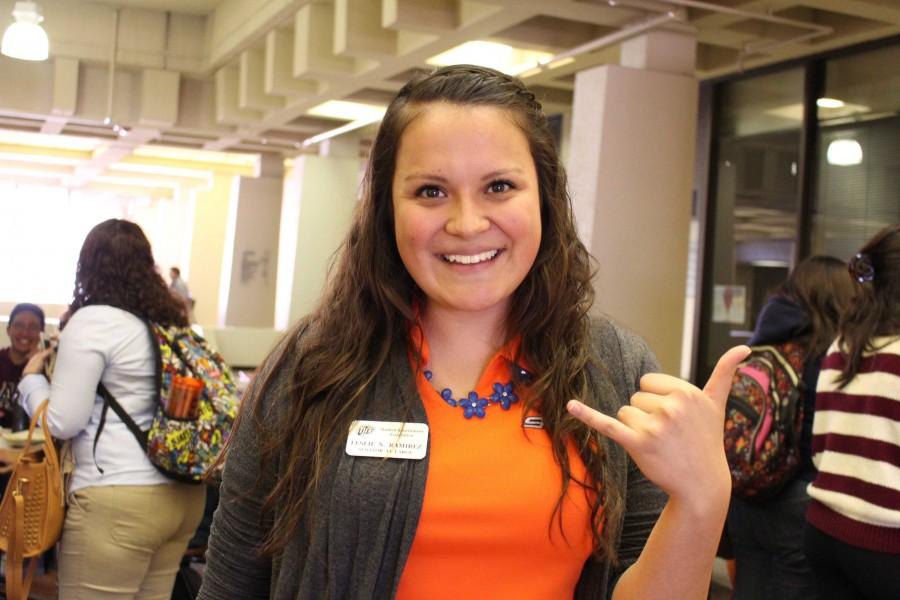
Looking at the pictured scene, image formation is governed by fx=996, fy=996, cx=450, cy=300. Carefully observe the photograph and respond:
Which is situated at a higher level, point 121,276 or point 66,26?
point 66,26

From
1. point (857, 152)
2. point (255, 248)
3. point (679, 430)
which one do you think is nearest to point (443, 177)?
point (679, 430)

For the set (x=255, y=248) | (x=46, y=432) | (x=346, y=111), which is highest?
(x=346, y=111)

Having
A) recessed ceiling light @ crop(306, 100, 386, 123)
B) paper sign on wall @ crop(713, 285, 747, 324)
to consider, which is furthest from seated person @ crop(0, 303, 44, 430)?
recessed ceiling light @ crop(306, 100, 386, 123)

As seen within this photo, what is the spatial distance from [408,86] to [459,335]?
1.19ft

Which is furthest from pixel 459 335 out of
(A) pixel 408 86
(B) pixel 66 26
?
(B) pixel 66 26

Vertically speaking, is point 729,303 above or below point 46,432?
above

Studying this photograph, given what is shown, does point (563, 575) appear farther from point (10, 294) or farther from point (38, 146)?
point (10, 294)

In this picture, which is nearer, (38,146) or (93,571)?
(93,571)

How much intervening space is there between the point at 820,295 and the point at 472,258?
2455mm

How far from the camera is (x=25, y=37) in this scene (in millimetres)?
6801

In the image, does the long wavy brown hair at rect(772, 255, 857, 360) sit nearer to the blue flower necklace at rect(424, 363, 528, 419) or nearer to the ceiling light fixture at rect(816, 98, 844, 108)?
the blue flower necklace at rect(424, 363, 528, 419)

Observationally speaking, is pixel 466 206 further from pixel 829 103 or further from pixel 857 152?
pixel 829 103

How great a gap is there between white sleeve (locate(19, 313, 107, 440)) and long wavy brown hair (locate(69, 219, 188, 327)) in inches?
5.4

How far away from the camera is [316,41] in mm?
7547
